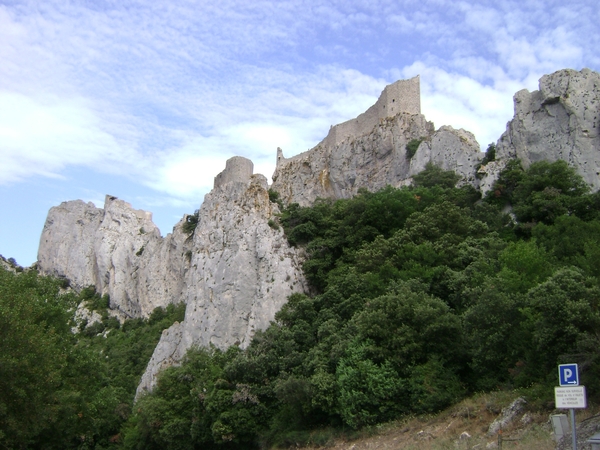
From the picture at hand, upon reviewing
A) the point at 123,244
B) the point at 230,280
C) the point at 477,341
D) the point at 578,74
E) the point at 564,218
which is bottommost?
the point at 477,341

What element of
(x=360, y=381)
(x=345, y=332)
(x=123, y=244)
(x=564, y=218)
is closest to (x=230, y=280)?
(x=345, y=332)

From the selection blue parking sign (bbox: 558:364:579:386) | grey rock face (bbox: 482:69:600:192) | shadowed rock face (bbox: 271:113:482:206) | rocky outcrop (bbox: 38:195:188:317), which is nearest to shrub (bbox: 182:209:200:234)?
rocky outcrop (bbox: 38:195:188:317)

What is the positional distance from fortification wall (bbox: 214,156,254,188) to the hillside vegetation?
4.91 metres

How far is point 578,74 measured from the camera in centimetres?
3531

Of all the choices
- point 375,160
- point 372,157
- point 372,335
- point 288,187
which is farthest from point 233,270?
point 288,187

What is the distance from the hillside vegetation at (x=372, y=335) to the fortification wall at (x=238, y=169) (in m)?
4.91

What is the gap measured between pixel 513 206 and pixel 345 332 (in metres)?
15.5

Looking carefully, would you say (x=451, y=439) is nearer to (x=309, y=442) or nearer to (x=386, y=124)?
(x=309, y=442)

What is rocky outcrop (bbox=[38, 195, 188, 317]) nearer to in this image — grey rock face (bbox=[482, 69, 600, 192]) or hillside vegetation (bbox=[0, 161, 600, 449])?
hillside vegetation (bbox=[0, 161, 600, 449])

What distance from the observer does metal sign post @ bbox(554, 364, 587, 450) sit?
9461 mm

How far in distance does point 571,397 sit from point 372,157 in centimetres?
4350

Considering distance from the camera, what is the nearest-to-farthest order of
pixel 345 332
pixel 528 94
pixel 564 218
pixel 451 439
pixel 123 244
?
1. pixel 451 439
2. pixel 345 332
3. pixel 564 218
4. pixel 528 94
5. pixel 123 244

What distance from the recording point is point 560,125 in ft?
115

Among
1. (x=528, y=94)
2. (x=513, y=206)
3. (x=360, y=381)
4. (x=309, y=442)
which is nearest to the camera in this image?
(x=360, y=381)
